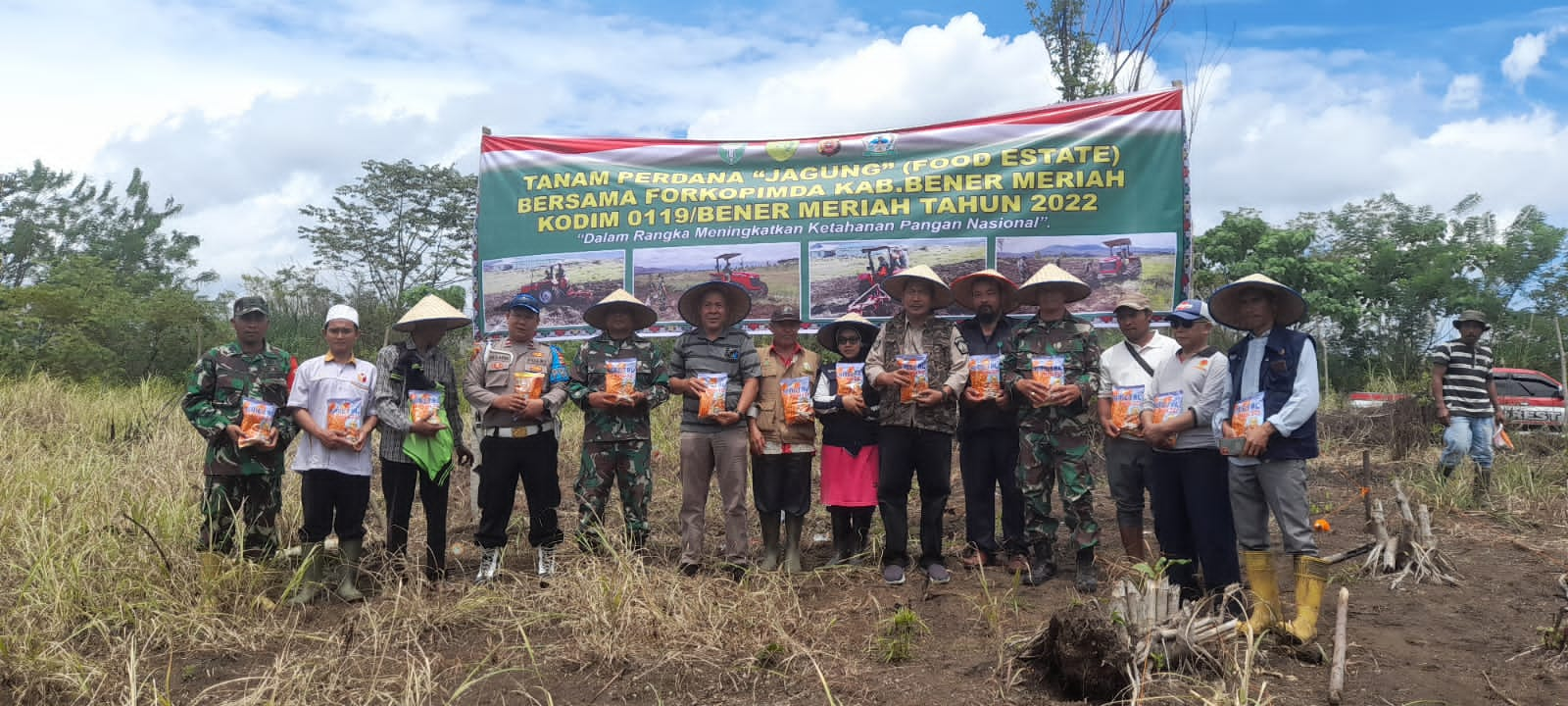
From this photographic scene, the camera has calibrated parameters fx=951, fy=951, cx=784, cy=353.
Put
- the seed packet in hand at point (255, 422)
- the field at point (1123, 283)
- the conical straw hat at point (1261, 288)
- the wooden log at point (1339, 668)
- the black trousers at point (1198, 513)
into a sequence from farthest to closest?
the field at point (1123, 283) → the seed packet in hand at point (255, 422) → the black trousers at point (1198, 513) → the conical straw hat at point (1261, 288) → the wooden log at point (1339, 668)

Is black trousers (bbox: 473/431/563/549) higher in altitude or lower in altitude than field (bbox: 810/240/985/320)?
lower

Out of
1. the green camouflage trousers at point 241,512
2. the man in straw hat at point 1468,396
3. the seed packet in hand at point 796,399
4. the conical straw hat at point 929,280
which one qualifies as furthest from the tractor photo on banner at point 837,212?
the man in straw hat at point 1468,396

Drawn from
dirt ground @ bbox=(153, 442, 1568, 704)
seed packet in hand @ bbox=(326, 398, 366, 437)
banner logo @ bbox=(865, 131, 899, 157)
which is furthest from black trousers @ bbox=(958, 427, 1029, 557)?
seed packet in hand @ bbox=(326, 398, 366, 437)

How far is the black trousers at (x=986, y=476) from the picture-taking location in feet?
17.3

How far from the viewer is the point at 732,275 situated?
6512 mm

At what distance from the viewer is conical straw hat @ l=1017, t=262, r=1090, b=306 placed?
5.21 metres

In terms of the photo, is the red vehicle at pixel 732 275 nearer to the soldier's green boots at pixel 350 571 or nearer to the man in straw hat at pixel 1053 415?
the man in straw hat at pixel 1053 415

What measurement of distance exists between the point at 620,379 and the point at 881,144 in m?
2.58

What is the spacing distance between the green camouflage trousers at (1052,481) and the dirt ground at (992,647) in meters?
0.29

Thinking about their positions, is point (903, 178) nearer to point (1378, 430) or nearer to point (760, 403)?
point (760, 403)

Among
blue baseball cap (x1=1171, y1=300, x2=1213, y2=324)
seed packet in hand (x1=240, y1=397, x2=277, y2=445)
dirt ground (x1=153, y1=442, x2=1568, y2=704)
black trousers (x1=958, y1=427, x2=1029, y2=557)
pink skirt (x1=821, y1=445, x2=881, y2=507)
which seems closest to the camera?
dirt ground (x1=153, y1=442, x2=1568, y2=704)

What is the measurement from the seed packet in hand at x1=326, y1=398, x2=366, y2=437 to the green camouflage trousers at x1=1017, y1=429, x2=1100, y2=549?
3519 millimetres

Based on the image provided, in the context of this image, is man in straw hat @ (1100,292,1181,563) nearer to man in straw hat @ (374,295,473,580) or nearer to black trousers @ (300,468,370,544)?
man in straw hat @ (374,295,473,580)

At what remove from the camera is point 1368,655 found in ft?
12.8
